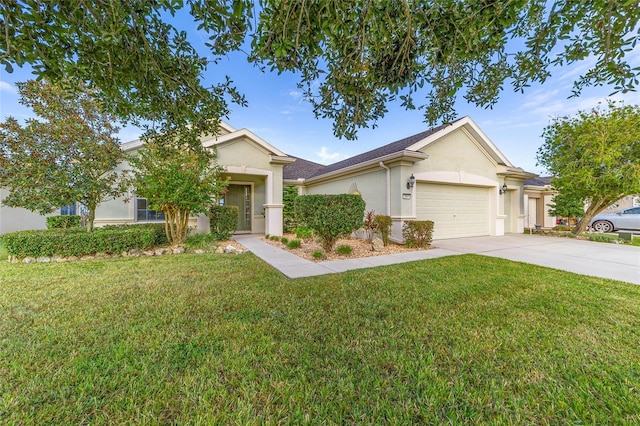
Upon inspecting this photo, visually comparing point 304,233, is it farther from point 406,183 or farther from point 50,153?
point 50,153

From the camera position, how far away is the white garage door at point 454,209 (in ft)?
32.2

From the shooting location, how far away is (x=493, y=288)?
421 cm

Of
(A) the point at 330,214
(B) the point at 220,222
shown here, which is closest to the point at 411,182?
(A) the point at 330,214

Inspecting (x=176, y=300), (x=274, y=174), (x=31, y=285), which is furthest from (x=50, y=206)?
(x=274, y=174)

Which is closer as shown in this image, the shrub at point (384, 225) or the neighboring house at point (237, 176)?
the shrub at point (384, 225)

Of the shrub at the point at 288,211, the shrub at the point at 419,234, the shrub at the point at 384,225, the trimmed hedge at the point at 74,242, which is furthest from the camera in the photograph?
the shrub at the point at 288,211

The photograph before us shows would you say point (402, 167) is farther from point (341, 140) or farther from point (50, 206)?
point (50, 206)

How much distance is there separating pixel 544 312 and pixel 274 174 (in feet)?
31.0

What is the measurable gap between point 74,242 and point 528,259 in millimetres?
11743

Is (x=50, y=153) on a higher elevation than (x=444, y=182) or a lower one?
higher

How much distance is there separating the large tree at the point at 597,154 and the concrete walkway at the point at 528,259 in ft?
10.1

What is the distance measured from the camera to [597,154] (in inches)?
381

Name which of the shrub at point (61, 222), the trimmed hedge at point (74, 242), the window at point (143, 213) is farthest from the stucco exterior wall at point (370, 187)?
the shrub at point (61, 222)

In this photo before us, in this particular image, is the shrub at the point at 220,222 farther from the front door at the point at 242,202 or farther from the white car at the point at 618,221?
the white car at the point at 618,221
